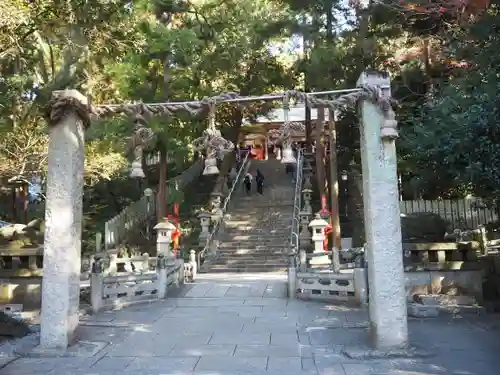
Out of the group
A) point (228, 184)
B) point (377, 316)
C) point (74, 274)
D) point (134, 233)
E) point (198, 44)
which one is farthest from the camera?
point (228, 184)

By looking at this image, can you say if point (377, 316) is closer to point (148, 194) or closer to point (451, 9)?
point (451, 9)

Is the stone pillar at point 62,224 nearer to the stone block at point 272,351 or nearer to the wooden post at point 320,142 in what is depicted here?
the stone block at point 272,351

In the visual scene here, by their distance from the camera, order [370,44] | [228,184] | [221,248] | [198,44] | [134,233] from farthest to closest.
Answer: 1. [228,184]
2. [134,233]
3. [221,248]
4. [198,44]
5. [370,44]

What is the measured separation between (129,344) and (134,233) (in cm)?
1378

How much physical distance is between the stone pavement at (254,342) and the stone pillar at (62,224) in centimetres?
54

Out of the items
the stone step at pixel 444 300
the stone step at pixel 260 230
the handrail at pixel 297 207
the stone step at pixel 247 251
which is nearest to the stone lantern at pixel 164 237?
the stone step at pixel 247 251

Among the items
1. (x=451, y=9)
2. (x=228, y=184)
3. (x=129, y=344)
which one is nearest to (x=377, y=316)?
(x=129, y=344)

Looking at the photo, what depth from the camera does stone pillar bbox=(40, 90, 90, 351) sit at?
6707 mm

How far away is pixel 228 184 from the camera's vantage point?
26.8 m

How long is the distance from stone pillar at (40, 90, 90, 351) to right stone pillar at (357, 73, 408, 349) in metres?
4.27

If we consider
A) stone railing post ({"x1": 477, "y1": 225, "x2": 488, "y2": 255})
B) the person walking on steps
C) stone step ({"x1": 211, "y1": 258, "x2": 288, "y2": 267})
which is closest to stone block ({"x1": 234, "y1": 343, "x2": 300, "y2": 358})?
stone railing post ({"x1": 477, "y1": 225, "x2": 488, "y2": 255})

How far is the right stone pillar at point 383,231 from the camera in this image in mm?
6426

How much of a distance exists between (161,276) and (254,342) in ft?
16.3

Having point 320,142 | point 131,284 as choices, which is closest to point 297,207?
point 320,142
